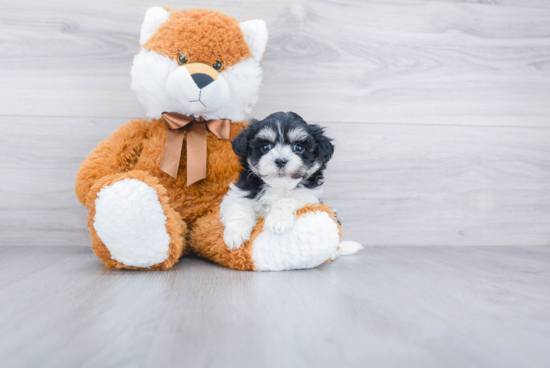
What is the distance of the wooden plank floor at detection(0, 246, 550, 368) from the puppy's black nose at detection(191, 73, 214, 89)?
0.58m

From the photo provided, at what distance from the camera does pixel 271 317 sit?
0.74 m

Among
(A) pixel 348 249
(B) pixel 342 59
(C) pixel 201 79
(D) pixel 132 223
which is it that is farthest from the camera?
(B) pixel 342 59

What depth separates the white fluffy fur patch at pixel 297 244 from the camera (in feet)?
3.54

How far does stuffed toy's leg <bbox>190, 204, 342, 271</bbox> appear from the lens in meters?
1.08

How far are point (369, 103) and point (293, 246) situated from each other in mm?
832

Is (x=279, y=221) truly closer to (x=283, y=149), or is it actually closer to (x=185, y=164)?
(x=283, y=149)

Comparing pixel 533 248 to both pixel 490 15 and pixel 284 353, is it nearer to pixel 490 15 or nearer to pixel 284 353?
pixel 490 15

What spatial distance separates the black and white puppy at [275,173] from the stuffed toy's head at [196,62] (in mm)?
181

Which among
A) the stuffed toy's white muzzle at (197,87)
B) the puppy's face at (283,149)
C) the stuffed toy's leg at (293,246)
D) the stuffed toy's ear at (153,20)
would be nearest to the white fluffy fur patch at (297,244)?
the stuffed toy's leg at (293,246)

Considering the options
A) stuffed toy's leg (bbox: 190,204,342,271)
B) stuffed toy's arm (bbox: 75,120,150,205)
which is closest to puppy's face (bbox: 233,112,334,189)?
stuffed toy's leg (bbox: 190,204,342,271)

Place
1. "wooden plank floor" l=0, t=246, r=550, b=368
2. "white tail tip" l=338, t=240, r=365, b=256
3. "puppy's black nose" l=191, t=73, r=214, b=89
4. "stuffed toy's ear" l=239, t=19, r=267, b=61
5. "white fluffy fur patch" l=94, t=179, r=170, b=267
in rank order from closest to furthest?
"wooden plank floor" l=0, t=246, r=550, b=368, "white fluffy fur patch" l=94, t=179, r=170, b=267, "puppy's black nose" l=191, t=73, r=214, b=89, "stuffed toy's ear" l=239, t=19, r=267, b=61, "white tail tip" l=338, t=240, r=365, b=256

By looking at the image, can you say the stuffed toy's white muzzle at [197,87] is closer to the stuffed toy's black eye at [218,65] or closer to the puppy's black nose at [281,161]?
the stuffed toy's black eye at [218,65]

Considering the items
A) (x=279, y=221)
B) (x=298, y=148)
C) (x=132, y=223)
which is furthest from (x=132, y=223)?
(x=298, y=148)

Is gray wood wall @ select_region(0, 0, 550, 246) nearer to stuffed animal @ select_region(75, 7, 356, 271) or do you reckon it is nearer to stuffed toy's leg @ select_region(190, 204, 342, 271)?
stuffed animal @ select_region(75, 7, 356, 271)
